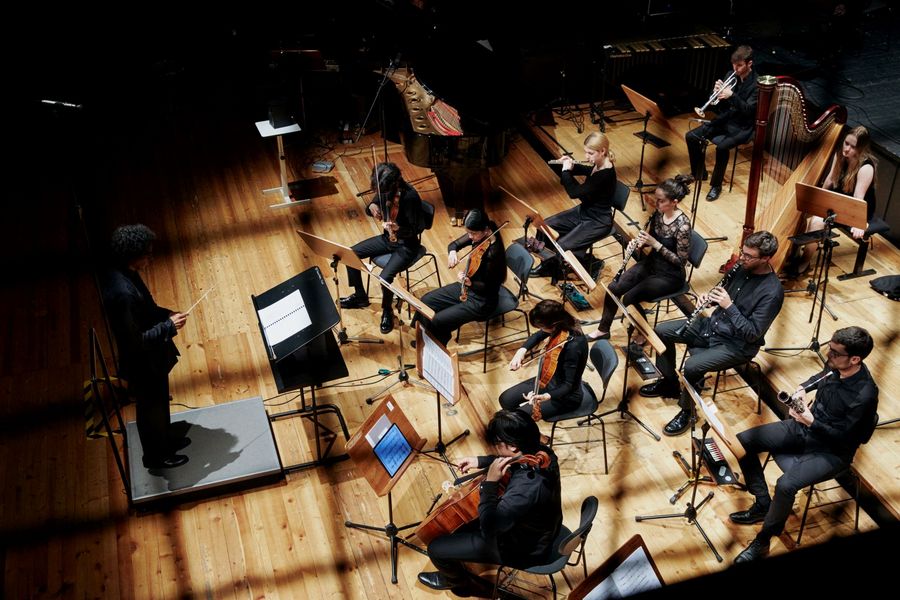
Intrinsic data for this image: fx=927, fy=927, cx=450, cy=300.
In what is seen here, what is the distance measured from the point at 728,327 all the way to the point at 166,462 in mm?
3459

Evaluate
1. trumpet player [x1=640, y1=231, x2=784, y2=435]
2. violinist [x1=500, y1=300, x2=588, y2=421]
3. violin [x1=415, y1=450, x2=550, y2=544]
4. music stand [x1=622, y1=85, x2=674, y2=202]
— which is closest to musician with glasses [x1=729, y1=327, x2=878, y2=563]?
trumpet player [x1=640, y1=231, x2=784, y2=435]

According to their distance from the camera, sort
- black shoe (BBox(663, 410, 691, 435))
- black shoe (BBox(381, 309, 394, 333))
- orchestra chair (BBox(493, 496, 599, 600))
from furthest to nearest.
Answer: black shoe (BBox(381, 309, 394, 333))
black shoe (BBox(663, 410, 691, 435))
orchestra chair (BBox(493, 496, 599, 600))

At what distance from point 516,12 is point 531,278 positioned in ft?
10.6

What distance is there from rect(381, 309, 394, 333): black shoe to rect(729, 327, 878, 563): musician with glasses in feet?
8.77

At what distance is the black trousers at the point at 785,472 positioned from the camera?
4.75 meters

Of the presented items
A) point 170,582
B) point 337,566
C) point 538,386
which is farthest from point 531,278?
point 170,582

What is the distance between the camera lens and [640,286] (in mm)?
6176

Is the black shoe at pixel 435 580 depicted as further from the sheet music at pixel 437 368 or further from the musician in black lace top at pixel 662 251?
the musician in black lace top at pixel 662 251

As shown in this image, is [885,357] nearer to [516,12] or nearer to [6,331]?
[516,12]

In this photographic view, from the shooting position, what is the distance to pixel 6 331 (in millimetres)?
6746

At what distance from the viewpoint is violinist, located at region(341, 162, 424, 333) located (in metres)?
6.48

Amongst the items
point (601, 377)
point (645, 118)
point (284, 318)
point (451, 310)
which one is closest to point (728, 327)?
point (601, 377)

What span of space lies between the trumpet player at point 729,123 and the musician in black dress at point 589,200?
108 cm

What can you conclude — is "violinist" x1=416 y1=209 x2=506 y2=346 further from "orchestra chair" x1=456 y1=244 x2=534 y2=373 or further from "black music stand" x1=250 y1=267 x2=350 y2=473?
"black music stand" x1=250 y1=267 x2=350 y2=473
